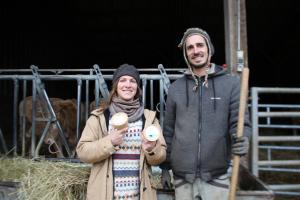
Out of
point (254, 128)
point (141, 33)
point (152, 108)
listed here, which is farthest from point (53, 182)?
point (141, 33)

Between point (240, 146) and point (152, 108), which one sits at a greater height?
point (152, 108)

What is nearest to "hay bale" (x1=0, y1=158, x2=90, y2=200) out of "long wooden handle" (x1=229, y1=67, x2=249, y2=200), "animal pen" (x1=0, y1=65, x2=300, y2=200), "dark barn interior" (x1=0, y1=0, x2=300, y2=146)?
"animal pen" (x1=0, y1=65, x2=300, y2=200)

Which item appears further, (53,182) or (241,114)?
(53,182)

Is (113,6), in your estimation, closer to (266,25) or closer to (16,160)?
(266,25)

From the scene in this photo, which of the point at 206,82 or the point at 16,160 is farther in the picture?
the point at 16,160

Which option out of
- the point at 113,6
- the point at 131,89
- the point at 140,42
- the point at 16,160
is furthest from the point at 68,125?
the point at 140,42

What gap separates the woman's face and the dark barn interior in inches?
363

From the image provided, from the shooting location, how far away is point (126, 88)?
275cm

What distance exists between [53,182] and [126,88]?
3.71ft

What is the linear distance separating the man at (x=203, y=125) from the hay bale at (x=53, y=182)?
36.1 inches

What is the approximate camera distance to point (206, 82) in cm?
A: 265

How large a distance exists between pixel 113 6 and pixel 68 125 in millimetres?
9637

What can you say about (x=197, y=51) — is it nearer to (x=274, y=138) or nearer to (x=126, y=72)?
(x=126, y=72)

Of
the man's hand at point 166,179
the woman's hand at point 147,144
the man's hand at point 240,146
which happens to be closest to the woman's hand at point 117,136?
the woman's hand at point 147,144
